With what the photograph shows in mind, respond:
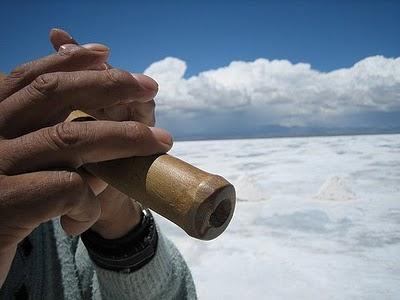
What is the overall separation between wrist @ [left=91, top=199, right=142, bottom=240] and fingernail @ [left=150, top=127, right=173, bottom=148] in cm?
49

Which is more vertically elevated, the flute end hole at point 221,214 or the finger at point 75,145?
the finger at point 75,145

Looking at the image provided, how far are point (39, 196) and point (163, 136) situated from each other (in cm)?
22

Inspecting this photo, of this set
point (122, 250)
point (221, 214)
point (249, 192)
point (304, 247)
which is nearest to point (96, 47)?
point (221, 214)

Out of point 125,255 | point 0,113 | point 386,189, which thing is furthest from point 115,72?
point 386,189

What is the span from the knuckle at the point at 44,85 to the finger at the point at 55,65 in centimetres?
8

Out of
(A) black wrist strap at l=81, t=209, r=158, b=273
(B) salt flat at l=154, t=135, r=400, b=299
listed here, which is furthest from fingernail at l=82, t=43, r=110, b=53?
(B) salt flat at l=154, t=135, r=400, b=299

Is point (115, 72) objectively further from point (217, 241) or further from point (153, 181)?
point (217, 241)

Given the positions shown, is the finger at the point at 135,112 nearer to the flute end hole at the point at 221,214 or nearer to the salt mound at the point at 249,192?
the flute end hole at the point at 221,214

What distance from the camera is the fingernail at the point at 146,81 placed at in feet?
2.35

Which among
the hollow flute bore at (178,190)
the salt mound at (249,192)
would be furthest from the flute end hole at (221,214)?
the salt mound at (249,192)

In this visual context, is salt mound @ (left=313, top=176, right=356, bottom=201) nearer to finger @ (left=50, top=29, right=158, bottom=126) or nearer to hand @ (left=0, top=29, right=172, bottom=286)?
finger @ (left=50, top=29, right=158, bottom=126)

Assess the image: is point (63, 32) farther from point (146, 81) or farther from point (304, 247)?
point (304, 247)

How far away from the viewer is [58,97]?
610mm

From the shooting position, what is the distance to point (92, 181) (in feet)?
2.30
